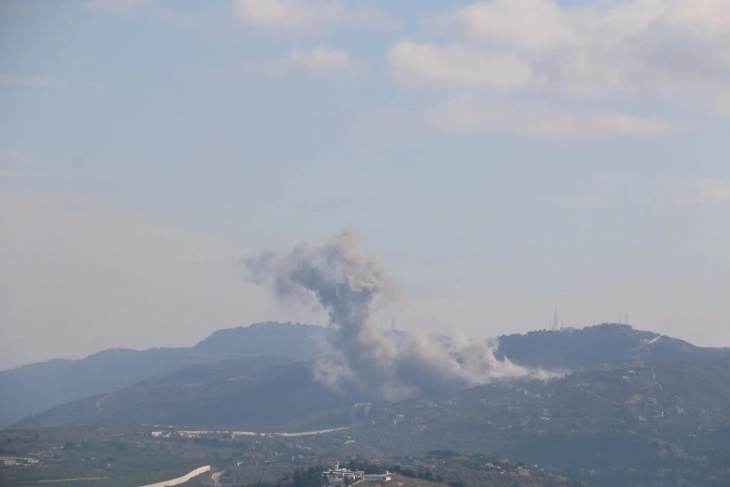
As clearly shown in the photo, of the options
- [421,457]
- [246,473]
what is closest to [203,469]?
[246,473]

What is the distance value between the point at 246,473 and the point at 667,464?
58.0 metres

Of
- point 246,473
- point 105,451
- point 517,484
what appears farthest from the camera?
point 105,451

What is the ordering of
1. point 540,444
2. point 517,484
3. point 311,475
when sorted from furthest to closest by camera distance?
point 540,444
point 517,484
point 311,475

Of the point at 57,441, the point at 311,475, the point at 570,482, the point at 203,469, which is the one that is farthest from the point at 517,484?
the point at 57,441

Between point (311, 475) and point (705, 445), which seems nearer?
point (311, 475)

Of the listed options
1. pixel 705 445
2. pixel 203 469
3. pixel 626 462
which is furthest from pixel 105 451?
pixel 705 445

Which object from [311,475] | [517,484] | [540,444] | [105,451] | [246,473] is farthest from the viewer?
[540,444]

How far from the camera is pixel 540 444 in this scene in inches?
7431

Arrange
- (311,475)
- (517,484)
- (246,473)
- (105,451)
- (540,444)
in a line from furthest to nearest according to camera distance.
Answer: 1. (540,444)
2. (105,451)
3. (246,473)
4. (517,484)
5. (311,475)

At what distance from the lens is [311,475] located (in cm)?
12719

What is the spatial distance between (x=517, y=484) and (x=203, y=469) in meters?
40.6

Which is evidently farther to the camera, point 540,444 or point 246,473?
point 540,444

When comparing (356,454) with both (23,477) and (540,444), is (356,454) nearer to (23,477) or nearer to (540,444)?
(540,444)

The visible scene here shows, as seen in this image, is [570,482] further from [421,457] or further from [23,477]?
[23,477]
